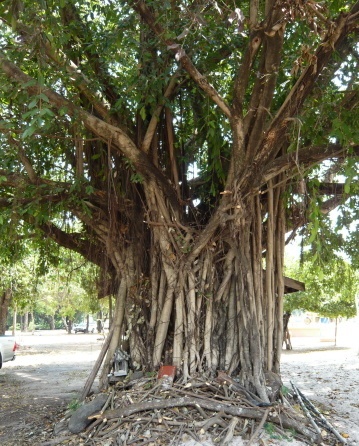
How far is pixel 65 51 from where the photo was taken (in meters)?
6.15

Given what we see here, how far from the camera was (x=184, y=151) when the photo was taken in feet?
22.5

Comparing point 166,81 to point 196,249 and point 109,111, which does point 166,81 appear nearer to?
point 109,111

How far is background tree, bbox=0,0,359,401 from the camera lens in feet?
17.1

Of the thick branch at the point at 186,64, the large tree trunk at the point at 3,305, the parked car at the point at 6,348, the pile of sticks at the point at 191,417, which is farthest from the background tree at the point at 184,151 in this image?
the large tree trunk at the point at 3,305

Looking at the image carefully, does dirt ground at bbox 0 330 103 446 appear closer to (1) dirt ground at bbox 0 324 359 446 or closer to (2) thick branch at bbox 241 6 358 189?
(1) dirt ground at bbox 0 324 359 446

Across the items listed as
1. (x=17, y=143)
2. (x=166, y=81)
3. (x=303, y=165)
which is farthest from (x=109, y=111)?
(x=303, y=165)

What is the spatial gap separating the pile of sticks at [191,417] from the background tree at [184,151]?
1.13ft

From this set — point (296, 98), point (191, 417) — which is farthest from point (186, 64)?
point (191, 417)

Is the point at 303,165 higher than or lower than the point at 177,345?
higher

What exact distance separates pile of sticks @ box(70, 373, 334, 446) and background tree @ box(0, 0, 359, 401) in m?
0.34

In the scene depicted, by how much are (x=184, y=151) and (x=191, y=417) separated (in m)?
3.51

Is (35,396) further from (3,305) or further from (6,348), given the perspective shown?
(3,305)

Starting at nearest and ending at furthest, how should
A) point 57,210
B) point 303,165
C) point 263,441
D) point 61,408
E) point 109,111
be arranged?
point 263,441, point 303,165, point 109,111, point 57,210, point 61,408

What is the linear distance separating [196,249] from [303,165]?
1.62 meters
